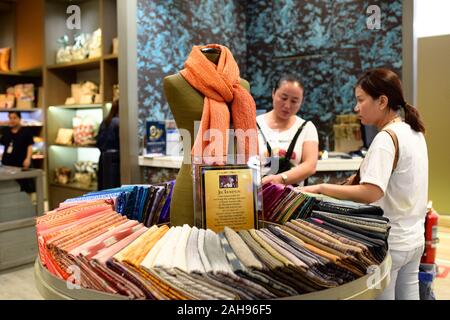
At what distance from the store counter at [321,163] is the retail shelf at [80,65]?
2.17 meters

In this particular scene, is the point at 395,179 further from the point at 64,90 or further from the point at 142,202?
the point at 64,90

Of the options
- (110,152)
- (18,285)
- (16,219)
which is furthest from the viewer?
(110,152)

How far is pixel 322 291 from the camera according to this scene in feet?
3.34

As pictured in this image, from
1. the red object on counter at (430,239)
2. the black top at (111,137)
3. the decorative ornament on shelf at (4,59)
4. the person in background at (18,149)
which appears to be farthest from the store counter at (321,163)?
the decorative ornament on shelf at (4,59)

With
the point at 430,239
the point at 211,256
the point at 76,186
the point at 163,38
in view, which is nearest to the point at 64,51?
the point at 76,186

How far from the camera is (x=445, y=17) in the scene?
5.75 m

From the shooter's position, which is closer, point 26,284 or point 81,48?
point 26,284

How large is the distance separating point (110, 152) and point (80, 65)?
6.33 ft

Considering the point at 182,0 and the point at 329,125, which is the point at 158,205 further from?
the point at 329,125

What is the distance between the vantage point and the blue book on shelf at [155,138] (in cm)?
426

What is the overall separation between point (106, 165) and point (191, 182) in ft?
11.4

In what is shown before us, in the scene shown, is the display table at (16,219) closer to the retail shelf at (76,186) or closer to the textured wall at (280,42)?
the textured wall at (280,42)

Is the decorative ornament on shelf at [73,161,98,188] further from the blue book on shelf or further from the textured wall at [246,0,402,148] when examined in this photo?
the textured wall at [246,0,402,148]

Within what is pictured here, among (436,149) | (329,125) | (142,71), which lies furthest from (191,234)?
(436,149)
